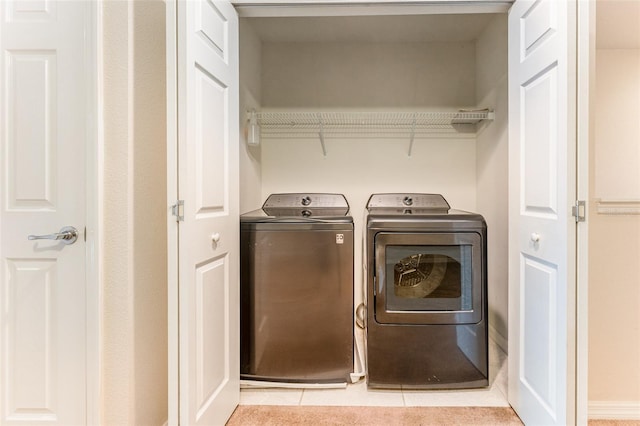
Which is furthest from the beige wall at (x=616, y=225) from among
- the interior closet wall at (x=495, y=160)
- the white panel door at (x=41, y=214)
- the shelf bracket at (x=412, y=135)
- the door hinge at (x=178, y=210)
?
the white panel door at (x=41, y=214)

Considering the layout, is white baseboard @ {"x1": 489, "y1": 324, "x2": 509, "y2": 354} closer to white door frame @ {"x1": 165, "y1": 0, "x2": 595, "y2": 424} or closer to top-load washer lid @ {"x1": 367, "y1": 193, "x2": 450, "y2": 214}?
top-load washer lid @ {"x1": 367, "y1": 193, "x2": 450, "y2": 214}

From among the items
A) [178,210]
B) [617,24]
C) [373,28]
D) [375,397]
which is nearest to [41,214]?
[178,210]

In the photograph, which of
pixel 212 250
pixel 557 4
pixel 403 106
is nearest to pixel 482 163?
pixel 403 106

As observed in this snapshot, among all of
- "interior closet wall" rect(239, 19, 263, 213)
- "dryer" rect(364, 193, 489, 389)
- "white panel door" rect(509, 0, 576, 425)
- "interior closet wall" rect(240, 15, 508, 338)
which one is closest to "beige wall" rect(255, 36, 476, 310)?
"interior closet wall" rect(240, 15, 508, 338)

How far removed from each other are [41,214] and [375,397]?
185 centimetres

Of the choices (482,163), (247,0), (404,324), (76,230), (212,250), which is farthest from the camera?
(482,163)

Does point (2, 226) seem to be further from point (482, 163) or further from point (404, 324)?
point (482, 163)

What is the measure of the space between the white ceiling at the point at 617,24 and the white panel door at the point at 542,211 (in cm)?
31

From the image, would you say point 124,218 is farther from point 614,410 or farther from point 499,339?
point 499,339

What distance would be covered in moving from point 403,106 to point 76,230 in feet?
7.98

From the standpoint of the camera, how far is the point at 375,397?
180cm

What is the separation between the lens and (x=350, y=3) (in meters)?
1.63

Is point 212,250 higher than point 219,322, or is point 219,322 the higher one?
point 212,250

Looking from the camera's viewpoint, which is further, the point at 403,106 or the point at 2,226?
the point at 403,106
